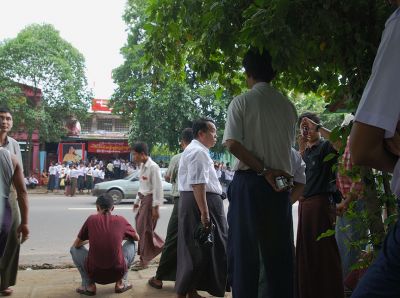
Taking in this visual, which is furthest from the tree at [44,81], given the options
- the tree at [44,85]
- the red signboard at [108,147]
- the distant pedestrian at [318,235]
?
the distant pedestrian at [318,235]

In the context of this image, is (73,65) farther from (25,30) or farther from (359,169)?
(359,169)

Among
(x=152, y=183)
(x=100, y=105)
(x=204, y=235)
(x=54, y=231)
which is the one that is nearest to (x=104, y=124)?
(x=100, y=105)

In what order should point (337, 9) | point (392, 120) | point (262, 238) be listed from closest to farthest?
point (392, 120), point (337, 9), point (262, 238)

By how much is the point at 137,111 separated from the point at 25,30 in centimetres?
1095

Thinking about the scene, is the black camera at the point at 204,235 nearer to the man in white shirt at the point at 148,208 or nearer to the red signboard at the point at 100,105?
the man in white shirt at the point at 148,208

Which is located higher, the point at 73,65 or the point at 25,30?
the point at 25,30

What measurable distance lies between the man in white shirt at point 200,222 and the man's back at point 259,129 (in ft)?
3.95

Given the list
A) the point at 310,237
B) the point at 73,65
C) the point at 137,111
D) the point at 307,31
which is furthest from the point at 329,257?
the point at 73,65

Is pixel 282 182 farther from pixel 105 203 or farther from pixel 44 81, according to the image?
pixel 44 81

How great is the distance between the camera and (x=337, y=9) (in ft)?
7.83

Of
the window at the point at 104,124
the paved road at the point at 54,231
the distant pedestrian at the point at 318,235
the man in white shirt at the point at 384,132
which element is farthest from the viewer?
the window at the point at 104,124

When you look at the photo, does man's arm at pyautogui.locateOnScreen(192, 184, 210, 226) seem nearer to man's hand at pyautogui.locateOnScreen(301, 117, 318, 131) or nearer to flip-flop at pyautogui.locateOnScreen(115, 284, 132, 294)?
man's hand at pyautogui.locateOnScreen(301, 117, 318, 131)

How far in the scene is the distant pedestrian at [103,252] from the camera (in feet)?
13.8

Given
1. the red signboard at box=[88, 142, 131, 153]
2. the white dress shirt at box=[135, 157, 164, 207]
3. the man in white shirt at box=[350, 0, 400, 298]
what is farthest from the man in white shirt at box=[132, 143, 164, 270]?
the red signboard at box=[88, 142, 131, 153]
